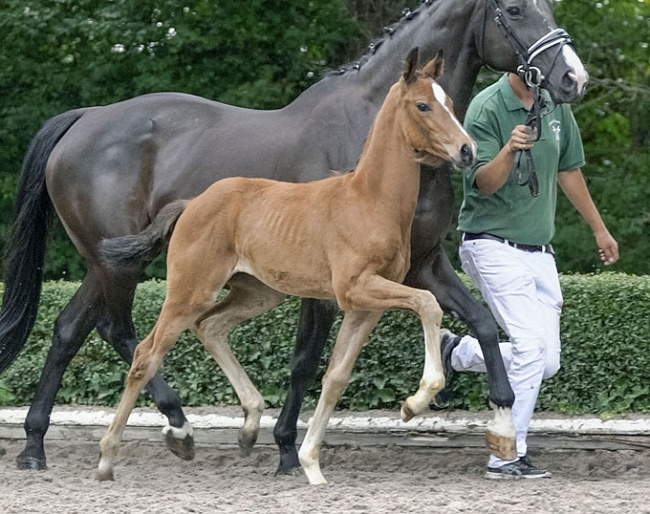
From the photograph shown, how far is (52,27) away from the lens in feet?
35.2

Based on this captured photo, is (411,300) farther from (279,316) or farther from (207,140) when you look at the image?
(279,316)

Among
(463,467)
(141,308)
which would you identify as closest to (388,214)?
(463,467)

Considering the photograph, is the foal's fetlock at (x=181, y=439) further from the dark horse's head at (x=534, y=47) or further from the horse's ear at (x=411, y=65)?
the dark horse's head at (x=534, y=47)

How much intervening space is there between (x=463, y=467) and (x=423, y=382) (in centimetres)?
171

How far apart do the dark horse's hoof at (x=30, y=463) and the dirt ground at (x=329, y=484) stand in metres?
0.05

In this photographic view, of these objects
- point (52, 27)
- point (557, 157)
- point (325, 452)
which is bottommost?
point (325, 452)

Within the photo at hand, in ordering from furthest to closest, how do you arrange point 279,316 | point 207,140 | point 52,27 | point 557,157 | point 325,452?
point 52,27 < point 279,316 < point 325,452 < point 207,140 < point 557,157

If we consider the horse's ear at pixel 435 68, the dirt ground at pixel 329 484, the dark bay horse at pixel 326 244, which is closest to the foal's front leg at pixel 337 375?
the dark bay horse at pixel 326 244

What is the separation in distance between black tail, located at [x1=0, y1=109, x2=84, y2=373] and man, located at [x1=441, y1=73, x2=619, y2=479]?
259cm

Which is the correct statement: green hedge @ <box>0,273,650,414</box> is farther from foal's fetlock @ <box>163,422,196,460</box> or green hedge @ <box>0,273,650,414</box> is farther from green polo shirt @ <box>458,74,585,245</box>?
green polo shirt @ <box>458,74,585,245</box>

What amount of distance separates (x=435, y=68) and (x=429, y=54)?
59cm

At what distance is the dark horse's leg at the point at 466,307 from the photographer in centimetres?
541

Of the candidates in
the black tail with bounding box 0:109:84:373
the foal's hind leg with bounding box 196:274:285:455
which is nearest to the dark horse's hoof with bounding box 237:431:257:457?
the foal's hind leg with bounding box 196:274:285:455

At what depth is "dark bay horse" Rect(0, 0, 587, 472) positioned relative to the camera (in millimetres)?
5480
